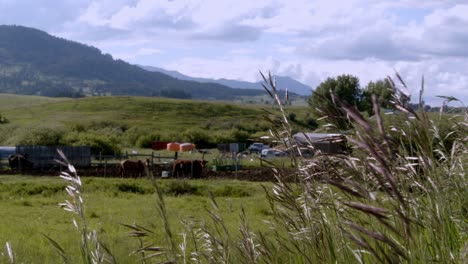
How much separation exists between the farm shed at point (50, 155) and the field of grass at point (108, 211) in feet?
23.1

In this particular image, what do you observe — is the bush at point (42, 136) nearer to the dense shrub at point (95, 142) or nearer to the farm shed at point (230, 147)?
the dense shrub at point (95, 142)

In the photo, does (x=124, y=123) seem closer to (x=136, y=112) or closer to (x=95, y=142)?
(x=136, y=112)

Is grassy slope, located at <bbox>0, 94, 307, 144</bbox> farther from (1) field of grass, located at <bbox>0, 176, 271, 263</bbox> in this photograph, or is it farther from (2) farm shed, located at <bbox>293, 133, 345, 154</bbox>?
(2) farm shed, located at <bbox>293, 133, 345, 154</bbox>

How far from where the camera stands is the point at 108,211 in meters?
17.0

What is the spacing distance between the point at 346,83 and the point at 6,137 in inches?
1736

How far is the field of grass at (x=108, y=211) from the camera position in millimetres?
9664

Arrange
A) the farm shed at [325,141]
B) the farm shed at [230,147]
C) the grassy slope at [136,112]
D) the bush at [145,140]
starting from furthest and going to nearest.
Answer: the grassy slope at [136,112], the bush at [145,140], the farm shed at [230,147], the farm shed at [325,141]

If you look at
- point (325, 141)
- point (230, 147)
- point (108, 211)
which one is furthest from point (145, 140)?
point (325, 141)

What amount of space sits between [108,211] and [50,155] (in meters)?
21.0

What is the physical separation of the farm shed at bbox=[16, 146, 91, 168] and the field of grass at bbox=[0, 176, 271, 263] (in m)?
7.04

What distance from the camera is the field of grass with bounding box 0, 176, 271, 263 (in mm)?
9664

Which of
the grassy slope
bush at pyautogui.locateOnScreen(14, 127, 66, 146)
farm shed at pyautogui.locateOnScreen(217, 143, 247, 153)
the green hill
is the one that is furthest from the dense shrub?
the grassy slope

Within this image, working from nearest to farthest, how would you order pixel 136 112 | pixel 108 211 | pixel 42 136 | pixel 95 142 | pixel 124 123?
pixel 108 211 < pixel 95 142 < pixel 42 136 < pixel 124 123 < pixel 136 112

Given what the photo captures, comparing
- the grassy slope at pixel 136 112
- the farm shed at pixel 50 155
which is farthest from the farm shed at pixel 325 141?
the grassy slope at pixel 136 112
